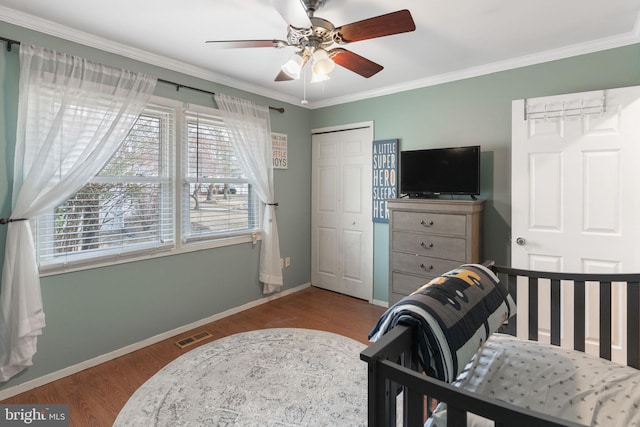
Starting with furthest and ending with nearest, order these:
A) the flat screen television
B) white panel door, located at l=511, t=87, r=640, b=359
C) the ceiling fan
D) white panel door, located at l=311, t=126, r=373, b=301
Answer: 1. white panel door, located at l=311, t=126, r=373, b=301
2. the flat screen television
3. white panel door, located at l=511, t=87, r=640, b=359
4. the ceiling fan

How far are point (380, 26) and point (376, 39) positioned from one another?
2.83 feet

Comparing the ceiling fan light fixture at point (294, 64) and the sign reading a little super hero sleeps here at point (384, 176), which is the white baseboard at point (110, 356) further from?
the ceiling fan light fixture at point (294, 64)

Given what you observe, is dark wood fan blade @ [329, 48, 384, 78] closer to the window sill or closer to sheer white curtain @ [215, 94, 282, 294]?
sheer white curtain @ [215, 94, 282, 294]

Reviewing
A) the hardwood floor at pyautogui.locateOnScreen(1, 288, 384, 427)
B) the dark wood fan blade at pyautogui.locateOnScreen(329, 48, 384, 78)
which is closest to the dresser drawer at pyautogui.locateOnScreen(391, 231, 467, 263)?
the hardwood floor at pyautogui.locateOnScreen(1, 288, 384, 427)

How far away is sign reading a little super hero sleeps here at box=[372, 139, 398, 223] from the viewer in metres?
3.58

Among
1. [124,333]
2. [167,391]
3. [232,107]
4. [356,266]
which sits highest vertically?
[232,107]

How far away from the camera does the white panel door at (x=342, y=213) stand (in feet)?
12.7

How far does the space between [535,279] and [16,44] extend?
11.2 ft

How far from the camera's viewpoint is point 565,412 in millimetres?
1091

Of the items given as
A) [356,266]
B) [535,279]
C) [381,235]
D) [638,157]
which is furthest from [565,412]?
[356,266]

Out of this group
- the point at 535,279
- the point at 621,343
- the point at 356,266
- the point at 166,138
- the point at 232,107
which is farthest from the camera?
the point at 356,266

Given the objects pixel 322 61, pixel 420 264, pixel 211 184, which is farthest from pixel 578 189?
pixel 211 184

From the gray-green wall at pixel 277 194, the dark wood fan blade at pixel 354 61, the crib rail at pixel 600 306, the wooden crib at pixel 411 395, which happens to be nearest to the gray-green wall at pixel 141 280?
the gray-green wall at pixel 277 194

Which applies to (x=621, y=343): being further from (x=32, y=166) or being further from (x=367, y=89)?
(x=32, y=166)
